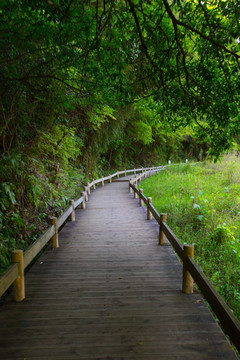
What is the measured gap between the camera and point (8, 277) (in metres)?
2.89

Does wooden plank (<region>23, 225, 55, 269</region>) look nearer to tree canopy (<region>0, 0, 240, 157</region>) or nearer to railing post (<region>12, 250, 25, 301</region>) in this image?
railing post (<region>12, 250, 25, 301</region>)

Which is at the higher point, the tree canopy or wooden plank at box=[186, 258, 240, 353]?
the tree canopy

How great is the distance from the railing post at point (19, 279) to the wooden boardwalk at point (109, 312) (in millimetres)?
105

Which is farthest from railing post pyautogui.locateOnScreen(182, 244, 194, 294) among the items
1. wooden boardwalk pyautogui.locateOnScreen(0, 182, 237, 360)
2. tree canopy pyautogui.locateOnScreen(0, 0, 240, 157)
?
tree canopy pyautogui.locateOnScreen(0, 0, 240, 157)

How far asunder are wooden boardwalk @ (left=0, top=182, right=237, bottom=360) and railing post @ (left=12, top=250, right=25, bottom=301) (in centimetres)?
11

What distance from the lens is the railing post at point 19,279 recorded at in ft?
10.4

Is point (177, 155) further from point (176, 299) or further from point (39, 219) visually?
point (176, 299)

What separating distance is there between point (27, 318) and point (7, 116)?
4.14m

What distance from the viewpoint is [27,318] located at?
2.96 meters

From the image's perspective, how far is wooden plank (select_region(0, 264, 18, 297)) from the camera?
270 cm

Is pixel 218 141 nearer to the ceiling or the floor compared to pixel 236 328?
nearer to the ceiling

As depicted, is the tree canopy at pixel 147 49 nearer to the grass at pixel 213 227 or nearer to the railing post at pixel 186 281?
the railing post at pixel 186 281

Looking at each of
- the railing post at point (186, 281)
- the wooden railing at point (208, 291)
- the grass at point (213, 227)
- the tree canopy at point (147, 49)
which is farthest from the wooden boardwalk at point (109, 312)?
the tree canopy at point (147, 49)

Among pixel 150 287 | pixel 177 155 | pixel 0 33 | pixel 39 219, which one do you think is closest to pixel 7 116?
pixel 0 33
